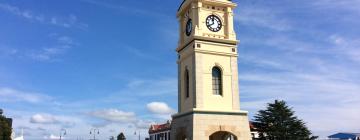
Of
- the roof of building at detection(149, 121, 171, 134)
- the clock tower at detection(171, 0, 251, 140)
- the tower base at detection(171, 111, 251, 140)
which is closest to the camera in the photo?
the tower base at detection(171, 111, 251, 140)

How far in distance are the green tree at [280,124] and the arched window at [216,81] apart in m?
11.2

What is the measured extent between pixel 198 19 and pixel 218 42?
88.3 inches

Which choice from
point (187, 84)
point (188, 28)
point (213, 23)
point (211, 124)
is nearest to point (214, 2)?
point (213, 23)

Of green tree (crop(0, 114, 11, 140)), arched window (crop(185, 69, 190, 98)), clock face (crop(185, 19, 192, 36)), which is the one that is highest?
clock face (crop(185, 19, 192, 36))

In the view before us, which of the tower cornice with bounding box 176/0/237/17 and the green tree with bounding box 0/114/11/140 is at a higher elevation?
the tower cornice with bounding box 176/0/237/17

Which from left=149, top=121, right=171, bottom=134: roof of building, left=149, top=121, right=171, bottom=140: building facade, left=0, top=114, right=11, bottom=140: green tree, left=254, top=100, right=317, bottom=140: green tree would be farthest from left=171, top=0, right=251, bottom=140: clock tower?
left=149, top=121, right=171, bottom=134: roof of building

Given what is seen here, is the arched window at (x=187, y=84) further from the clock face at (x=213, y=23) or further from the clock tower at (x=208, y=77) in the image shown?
the clock face at (x=213, y=23)

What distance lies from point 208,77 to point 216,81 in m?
0.80

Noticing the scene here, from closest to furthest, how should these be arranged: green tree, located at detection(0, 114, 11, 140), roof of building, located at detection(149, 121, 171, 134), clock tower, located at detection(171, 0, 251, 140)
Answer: clock tower, located at detection(171, 0, 251, 140) → green tree, located at detection(0, 114, 11, 140) → roof of building, located at detection(149, 121, 171, 134)

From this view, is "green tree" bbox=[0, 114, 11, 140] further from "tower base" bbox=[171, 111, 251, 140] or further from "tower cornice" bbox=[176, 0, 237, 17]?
"tower cornice" bbox=[176, 0, 237, 17]

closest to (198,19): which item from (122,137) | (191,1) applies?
(191,1)

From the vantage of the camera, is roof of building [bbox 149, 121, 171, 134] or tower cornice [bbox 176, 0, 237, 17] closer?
tower cornice [bbox 176, 0, 237, 17]

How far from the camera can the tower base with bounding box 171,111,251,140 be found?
2520 cm

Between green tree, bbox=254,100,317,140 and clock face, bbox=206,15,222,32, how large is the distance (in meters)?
12.9
